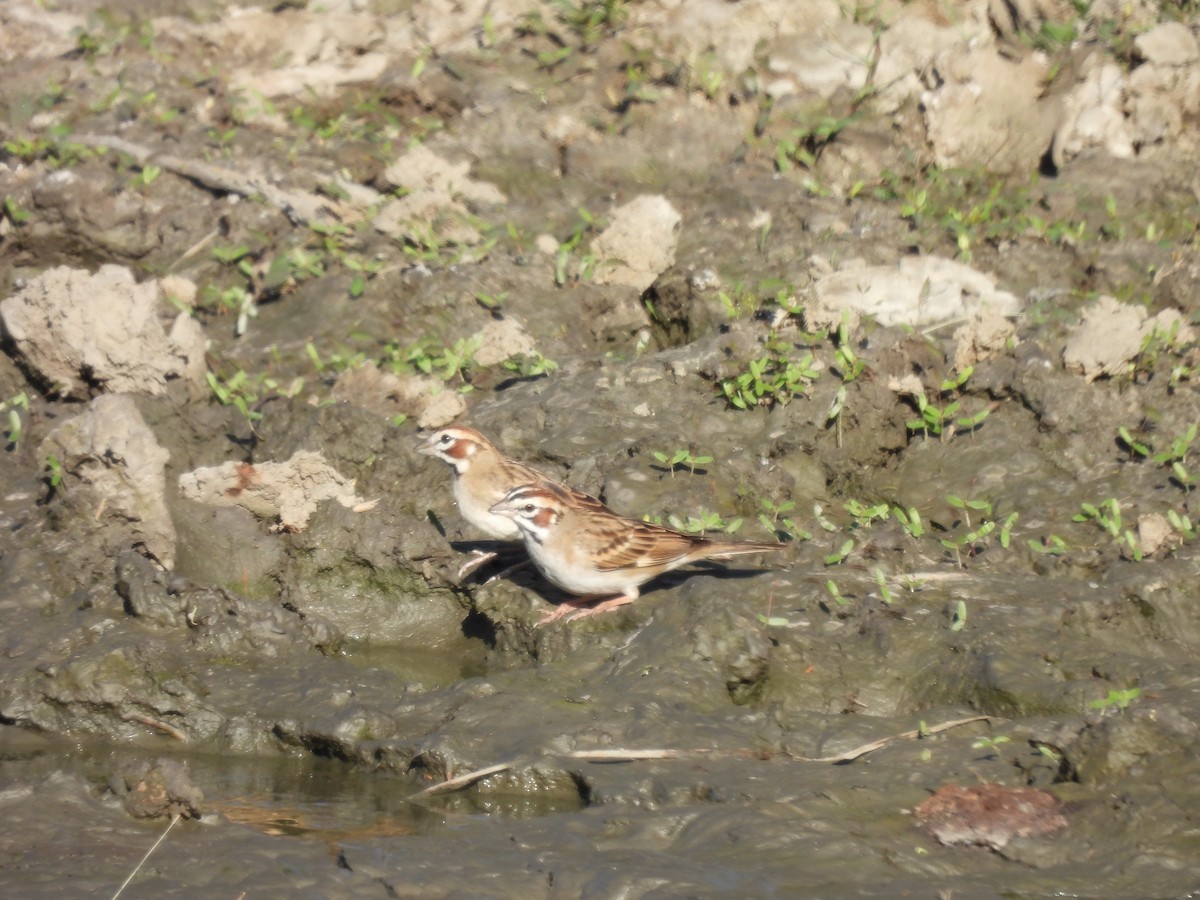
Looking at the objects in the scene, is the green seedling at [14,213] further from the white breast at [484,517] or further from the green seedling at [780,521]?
the green seedling at [780,521]

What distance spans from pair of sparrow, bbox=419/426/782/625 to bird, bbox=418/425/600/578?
1.0 inches

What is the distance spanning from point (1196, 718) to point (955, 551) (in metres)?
2.21

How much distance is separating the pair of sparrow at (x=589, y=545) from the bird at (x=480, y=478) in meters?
0.03

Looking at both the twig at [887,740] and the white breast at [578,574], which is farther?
the white breast at [578,574]

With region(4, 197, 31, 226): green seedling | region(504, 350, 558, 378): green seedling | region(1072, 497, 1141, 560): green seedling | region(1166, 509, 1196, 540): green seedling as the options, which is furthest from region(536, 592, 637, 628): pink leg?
region(4, 197, 31, 226): green seedling

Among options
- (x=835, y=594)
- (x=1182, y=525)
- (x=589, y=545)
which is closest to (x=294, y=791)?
(x=589, y=545)

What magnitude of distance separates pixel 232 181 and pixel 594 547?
5665 mm

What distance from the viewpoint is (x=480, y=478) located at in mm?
8820

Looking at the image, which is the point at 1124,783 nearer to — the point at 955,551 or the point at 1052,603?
the point at 1052,603

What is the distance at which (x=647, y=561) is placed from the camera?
8.23 metres

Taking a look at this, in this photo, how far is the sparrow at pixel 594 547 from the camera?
320 inches

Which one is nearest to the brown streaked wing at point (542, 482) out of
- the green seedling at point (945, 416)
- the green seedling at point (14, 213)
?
the green seedling at point (945, 416)

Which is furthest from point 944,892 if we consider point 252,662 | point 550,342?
point 550,342

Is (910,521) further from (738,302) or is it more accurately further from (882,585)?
(738,302)
